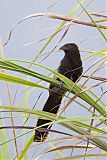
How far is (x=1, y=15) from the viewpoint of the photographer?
1.28m

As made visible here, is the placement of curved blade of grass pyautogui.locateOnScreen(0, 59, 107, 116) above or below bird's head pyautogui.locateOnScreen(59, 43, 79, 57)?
below

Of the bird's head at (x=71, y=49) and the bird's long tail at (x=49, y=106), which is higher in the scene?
the bird's head at (x=71, y=49)

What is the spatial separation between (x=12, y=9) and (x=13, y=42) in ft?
0.39

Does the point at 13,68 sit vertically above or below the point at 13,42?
below

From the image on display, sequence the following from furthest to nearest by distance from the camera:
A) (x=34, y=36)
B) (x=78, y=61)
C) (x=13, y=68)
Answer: (x=34, y=36), (x=78, y=61), (x=13, y=68)

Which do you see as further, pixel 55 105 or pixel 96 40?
pixel 96 40

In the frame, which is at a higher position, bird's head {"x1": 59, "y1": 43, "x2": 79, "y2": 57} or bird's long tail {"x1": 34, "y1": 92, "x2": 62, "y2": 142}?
bird's head {"x1": 59, "y1": 43, "x2": 79, "y2": 57}

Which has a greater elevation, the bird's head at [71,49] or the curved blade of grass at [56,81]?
the bird's head at [71,49]

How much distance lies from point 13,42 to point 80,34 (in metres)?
0.25

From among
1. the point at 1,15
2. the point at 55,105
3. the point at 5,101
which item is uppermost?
the point at 1,15

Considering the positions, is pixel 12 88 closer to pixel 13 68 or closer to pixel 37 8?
pixel 37 8

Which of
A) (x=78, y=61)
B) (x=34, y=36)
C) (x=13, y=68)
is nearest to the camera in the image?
(x=13, y=68)

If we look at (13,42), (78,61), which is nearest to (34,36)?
(13,42)

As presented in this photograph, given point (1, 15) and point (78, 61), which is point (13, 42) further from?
point (78, 61)
